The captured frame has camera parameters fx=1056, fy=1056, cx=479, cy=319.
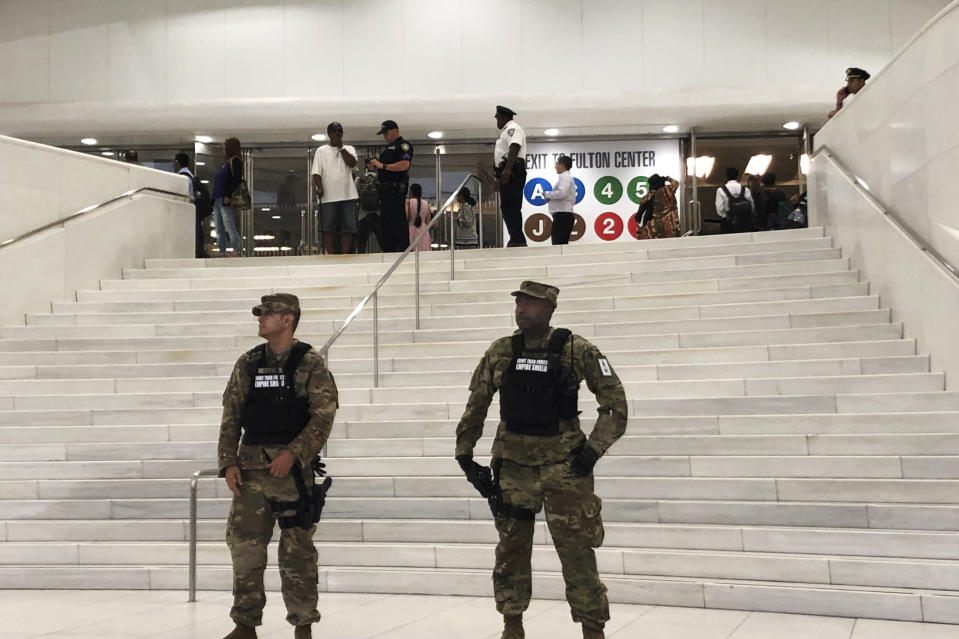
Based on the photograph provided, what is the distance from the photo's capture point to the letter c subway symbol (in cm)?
1781

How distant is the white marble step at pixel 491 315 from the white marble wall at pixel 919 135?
3.28ft

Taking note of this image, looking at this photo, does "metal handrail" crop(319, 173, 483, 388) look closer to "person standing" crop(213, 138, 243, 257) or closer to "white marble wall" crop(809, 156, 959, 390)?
"person standing" crop(213, 138, 243, 257)

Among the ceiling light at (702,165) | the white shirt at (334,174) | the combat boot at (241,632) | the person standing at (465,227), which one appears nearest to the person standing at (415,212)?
the person standing at (465,227)

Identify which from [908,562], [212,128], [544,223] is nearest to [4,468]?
[908,562]

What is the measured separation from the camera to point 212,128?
16.9 meters

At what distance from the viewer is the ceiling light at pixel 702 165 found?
17.3 meters

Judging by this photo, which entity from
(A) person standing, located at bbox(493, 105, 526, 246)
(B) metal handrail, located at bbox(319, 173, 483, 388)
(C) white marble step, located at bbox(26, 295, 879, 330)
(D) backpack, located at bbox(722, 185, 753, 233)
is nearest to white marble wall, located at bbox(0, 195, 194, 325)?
(C) white marble step, located at bbox(26, 295, 879, 330)

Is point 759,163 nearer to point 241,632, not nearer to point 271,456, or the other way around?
point 271,456

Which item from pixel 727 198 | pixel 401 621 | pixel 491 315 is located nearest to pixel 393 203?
pixel 491 315

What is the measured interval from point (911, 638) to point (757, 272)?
19.1 ft

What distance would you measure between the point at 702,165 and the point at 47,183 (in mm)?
10195

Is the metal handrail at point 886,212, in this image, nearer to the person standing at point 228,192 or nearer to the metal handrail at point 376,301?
the metal handrail at point 376,301

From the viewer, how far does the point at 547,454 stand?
15.8ft

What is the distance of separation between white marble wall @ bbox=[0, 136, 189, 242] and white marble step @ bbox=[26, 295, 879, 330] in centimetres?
109
